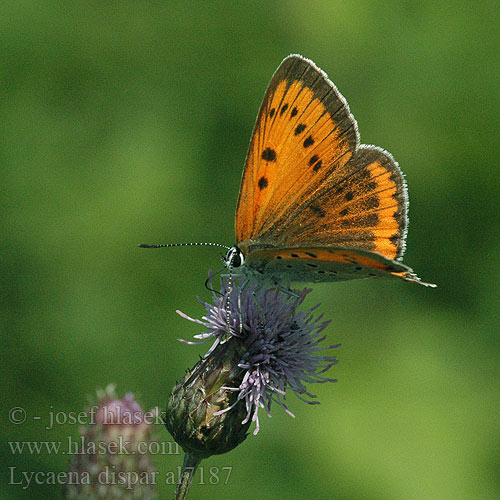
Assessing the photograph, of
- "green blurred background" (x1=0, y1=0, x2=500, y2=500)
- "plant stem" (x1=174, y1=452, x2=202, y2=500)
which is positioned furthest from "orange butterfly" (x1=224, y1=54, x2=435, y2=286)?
"green blurred background" (x1=0, y1=0, x2=500, y2=500)

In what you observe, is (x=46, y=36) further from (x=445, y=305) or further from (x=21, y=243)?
(x=445, y=305)

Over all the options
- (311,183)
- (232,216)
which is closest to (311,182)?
(311,183)

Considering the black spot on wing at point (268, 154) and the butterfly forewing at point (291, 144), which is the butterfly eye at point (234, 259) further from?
the black spot on wing at point (268, 154)

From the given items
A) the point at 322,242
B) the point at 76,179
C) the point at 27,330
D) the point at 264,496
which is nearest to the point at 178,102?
the point at 76,179

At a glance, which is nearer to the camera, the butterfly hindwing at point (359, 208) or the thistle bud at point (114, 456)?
the thistle bud at point (114, 456)

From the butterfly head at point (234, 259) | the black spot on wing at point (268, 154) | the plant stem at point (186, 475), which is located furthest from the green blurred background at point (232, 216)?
the black spot on wing at point (268, 154)

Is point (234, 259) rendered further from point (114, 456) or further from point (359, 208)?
point (114, 456)

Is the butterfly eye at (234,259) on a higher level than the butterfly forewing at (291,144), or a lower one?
lower

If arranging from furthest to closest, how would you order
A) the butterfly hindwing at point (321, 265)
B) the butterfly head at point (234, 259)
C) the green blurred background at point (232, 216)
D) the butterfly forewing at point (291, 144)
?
the green blurred background at point (232, 216), the butterfly forewing at point (291, 144), the butterfly head at point (234, 259), the butterfly hindwing at point (321, 265)
